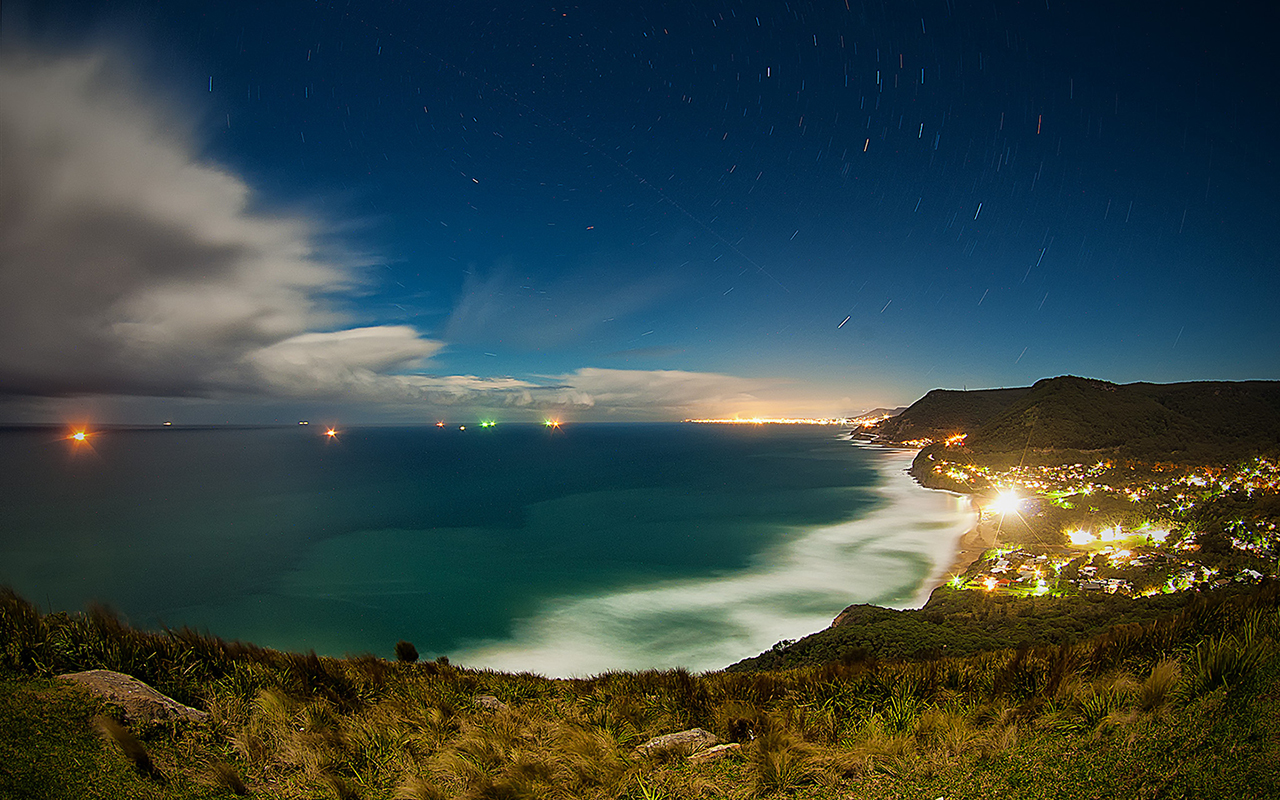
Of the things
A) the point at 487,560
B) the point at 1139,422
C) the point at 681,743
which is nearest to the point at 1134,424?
the point at 1139,422

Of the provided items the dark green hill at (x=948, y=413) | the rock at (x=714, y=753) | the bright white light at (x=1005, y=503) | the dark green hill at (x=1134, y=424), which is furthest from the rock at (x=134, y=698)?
the dark green hill at (x=948, y=413)

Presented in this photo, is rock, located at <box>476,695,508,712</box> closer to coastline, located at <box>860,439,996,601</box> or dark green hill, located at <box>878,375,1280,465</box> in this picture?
coastline, located at <box>860,439,996,601</box>

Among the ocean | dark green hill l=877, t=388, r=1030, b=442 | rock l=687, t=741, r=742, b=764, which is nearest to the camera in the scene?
rock l=687, t=741, r=742, b=764

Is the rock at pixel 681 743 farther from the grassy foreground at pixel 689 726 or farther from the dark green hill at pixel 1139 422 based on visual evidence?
the dark green hill at pixel 1139 422

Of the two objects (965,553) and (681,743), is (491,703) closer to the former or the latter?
(681,743)

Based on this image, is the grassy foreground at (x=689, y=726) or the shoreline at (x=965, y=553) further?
the shoreline at (x=965, y=553)

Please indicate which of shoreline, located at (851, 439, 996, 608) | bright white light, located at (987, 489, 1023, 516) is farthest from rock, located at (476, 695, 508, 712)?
bright white light, located at (987, 489, 1023, 516)
